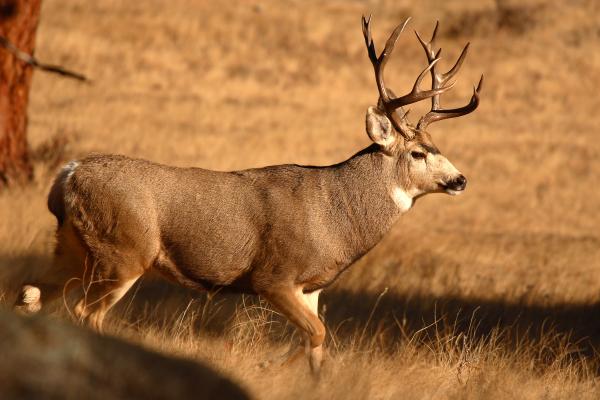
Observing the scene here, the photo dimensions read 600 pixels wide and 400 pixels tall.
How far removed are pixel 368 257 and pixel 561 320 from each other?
2298 mm

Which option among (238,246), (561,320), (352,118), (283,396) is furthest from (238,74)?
(283,396)

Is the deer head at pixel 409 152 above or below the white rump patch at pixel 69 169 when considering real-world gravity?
above

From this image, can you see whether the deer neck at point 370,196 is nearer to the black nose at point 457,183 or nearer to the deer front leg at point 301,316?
the black nose at point 457,183

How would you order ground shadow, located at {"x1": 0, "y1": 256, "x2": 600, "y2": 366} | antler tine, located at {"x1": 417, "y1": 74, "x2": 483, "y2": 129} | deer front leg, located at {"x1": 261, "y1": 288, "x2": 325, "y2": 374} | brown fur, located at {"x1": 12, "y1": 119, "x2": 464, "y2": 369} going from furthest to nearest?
ground shadow, located at {"x1": 0, "y1": 256, "x2": 600, "y2": 366}, antler tine, located at {"x1": 417, "y1": 74, "x2": 483, "y2": 129}, deer front leg, located at {"x1": 261, "y1": 288, "x2": 325, "y2": 374}, brown fur, located at {"x1": 12, "y1": 119, "x2": 464, "y2": 369}

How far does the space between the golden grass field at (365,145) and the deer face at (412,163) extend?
41.4 inches

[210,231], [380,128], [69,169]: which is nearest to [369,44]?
[380,128]

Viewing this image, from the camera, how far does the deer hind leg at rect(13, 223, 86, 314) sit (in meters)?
7.94

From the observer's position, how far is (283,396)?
6086 millimetres

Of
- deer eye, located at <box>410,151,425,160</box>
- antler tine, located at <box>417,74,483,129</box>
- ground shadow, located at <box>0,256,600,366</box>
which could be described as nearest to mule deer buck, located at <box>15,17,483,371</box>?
deer eye, located at <box>410,151,425,160</box>

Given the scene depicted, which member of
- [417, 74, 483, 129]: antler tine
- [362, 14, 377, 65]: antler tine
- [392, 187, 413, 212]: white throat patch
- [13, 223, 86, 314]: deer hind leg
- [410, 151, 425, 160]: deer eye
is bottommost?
[13, 223, 86, 314]: deer hind leg

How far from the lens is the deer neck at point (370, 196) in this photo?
27.7 ft

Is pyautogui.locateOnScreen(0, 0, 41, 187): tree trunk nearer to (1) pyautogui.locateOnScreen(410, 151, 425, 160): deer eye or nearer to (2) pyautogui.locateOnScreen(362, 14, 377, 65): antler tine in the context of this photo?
(2) pyautogui.locateOnScreen(362, 14, 377, 65): antler tine

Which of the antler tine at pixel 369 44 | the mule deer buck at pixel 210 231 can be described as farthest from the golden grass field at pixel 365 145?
the antler tine at pixel 369 44

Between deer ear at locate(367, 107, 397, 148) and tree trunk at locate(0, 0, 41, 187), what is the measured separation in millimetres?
5312
